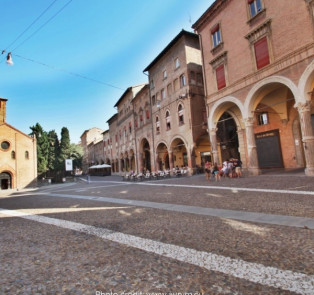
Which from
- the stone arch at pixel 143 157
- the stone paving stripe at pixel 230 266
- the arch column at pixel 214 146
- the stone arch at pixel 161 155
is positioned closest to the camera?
the stone paving stripe at pixel 230 266

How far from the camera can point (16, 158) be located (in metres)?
31.5

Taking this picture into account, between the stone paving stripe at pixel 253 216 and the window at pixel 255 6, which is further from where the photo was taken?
the window at pixel 255 6

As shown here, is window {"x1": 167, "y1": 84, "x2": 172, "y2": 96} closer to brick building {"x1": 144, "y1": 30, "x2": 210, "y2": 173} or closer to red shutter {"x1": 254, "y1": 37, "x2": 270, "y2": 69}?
brick building {"x1": 144, "y1": 30, "x2": 210, "y2": 173}

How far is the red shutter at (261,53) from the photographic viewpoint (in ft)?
45.6

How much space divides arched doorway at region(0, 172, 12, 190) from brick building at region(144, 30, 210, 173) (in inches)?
890

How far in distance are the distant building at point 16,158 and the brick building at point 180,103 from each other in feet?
68.4

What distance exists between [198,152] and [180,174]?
3682mm

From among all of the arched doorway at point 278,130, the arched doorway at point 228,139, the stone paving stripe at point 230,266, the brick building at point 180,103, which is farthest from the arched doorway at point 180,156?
the stone paving stripe at point 230,266

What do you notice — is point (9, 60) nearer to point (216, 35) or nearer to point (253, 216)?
point (253, 216)

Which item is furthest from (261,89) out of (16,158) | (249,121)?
(16,158)

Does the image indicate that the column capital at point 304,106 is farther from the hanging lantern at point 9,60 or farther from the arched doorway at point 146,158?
the arched doorway at point 146,158

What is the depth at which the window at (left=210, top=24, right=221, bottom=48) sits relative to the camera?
17620 millimetres

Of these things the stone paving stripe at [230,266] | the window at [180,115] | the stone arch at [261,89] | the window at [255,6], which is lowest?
the stone paving stripe at [230,266]

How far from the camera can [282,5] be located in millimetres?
12758
